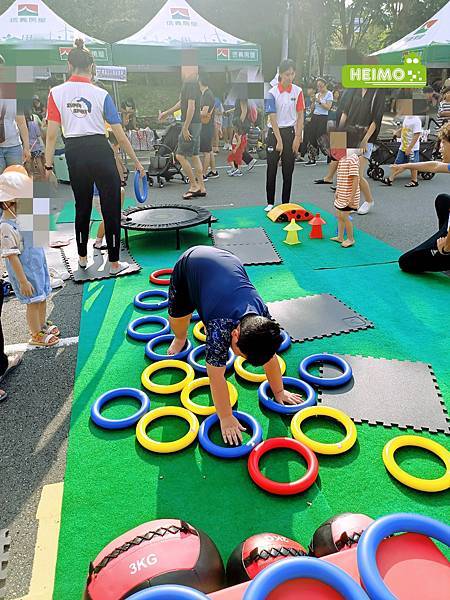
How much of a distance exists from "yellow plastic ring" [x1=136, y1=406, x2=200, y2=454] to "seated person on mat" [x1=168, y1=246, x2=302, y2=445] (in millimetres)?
236

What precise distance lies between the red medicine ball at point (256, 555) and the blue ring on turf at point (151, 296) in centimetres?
310

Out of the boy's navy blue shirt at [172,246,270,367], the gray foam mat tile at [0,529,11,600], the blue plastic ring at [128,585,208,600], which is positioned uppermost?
the boy's navy blue shirt at [172,246,270,367]

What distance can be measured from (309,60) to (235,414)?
3513cm

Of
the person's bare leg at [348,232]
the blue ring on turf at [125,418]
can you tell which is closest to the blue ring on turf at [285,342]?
the blue ring on turf at [125,418]

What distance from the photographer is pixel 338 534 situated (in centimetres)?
204

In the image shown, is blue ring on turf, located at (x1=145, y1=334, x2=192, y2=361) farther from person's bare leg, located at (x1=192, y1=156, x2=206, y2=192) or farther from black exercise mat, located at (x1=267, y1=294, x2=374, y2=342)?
person's bare leg, located at (x1=192, y1=156, x2=206, y2=192)

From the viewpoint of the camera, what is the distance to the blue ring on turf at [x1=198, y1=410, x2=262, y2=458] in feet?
9.47

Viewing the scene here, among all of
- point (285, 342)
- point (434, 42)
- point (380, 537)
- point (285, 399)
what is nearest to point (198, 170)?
point (285, 342)

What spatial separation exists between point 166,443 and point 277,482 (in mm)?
738

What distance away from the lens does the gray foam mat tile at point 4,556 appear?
2123mm

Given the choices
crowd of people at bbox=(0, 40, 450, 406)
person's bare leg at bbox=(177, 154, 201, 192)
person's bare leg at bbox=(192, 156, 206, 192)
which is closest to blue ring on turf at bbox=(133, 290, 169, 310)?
crowd of people at bbox=(0, 40, 450, 406)

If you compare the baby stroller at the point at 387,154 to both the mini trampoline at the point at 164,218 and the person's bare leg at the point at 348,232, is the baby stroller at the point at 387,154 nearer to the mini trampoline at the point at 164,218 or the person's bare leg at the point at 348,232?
the person's bare leg at the point at 348,232

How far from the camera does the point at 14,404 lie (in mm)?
3531

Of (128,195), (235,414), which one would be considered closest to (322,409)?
(235,414)
